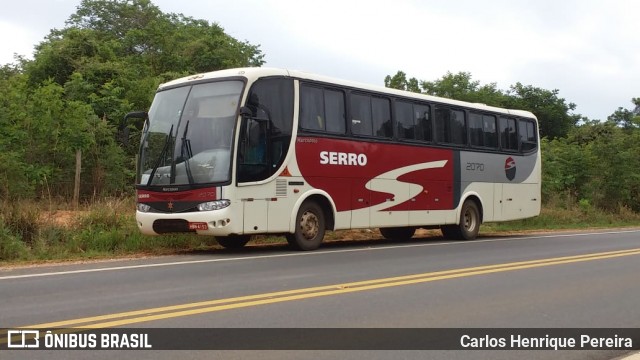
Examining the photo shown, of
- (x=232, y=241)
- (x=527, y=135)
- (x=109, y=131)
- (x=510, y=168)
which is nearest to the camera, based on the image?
(x=232, y=241)

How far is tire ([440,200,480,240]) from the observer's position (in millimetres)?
18234

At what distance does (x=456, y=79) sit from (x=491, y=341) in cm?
6099

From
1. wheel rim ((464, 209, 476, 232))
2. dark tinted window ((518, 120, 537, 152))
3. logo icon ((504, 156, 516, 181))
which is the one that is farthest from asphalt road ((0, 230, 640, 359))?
dark tinted window ((518, 120, 537, 152))

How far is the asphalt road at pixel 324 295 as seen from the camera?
615 cm

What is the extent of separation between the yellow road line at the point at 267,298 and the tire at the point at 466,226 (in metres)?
6.28

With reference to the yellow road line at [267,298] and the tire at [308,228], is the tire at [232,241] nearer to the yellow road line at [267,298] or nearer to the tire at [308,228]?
the tire at [308,228]

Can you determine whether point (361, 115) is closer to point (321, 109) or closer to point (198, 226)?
point (321, 109)

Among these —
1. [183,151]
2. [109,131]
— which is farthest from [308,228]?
[109,131]

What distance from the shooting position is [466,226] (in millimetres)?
18484

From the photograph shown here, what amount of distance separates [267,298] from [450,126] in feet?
37.1

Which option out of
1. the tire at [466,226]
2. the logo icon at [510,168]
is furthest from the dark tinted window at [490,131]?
the tire at [466,226]

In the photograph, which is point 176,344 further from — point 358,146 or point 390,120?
point 390,120

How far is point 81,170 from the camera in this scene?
21.8 metres
